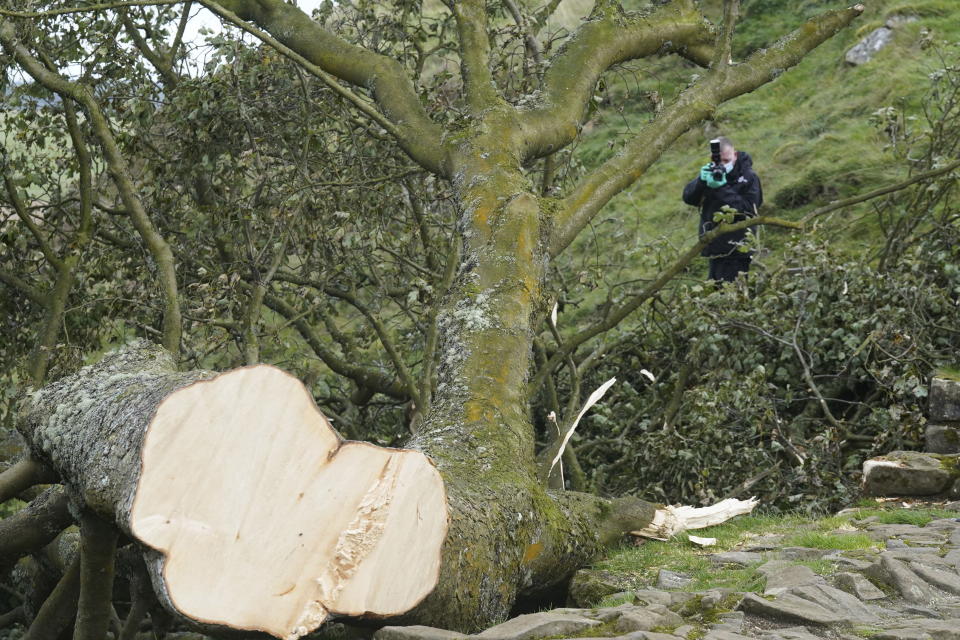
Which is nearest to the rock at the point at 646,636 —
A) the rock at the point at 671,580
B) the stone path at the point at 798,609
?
the stone path at the point at 798,609

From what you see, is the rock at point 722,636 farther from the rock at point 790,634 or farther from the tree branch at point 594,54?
the tree branch at point 594,54

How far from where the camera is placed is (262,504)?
9.34 feet

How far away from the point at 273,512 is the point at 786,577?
2.05 m

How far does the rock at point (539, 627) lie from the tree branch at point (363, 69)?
3.18 m

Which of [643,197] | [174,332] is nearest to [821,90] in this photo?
[643,197]

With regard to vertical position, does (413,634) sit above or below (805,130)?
below

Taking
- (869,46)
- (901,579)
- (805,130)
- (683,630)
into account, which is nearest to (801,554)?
(901,579)

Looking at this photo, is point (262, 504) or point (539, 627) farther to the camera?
point (539, 627)

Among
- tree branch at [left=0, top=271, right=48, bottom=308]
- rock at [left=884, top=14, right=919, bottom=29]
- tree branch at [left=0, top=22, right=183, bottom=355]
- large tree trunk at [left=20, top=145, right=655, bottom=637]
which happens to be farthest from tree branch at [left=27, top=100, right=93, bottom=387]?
rock at [left=884, top=14, right=919, bottom=29]

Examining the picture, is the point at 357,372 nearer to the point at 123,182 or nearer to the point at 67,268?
the point at 67,268

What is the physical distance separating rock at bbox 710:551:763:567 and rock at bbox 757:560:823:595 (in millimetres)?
346

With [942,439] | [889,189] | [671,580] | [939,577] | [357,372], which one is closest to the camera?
[939,577]

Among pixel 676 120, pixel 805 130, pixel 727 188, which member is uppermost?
pixel 805 130

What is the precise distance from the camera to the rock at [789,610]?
3.21 meters
